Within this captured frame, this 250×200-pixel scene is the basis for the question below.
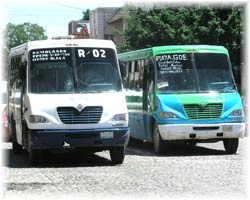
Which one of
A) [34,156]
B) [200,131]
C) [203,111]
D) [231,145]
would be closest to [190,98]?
[203,111]

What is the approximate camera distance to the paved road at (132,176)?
10203mm

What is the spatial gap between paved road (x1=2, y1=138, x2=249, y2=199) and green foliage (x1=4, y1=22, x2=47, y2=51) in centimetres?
6002

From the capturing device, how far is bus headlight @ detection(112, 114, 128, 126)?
1388 centimetres

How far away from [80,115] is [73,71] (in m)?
1.12

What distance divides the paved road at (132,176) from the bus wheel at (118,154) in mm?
168

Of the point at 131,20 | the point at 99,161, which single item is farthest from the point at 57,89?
the point at 131,20

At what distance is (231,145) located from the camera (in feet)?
55.7

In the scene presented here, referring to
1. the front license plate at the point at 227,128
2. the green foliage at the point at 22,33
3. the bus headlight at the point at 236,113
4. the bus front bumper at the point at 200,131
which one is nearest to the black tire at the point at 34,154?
the bus front bumper at the point at 200,131

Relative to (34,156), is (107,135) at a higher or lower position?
higher

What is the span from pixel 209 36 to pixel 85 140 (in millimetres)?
21599

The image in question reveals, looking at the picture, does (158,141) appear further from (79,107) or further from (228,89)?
(79,107)

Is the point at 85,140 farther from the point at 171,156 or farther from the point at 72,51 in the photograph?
the point at 171,156

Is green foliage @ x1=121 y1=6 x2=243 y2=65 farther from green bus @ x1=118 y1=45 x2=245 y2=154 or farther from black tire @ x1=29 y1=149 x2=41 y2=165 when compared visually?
black tire @ x1=29 y1=149 x2=41 y2=165

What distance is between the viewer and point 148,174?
1258cm
